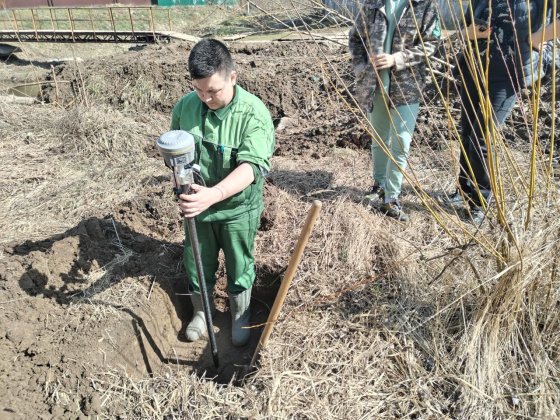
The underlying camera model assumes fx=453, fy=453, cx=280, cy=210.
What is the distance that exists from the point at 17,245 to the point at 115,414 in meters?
1.45

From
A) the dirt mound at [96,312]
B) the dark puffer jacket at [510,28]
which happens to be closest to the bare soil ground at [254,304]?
the dirt mound at [96,312]

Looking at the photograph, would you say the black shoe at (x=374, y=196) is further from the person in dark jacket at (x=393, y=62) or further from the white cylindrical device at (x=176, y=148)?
the white cylindrical device at (x=176, y=148)

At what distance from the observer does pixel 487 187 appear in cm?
332

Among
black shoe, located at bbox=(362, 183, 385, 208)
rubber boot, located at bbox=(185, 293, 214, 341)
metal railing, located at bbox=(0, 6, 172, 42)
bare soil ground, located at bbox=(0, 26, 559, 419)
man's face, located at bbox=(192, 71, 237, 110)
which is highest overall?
man's face, located at bbox=(192, 71, 237, 110)

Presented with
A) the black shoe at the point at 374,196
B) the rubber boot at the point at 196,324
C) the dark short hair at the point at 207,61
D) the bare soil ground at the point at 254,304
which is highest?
the dark short hair at the point at 207,61

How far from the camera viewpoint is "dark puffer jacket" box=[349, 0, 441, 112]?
298 centimetres

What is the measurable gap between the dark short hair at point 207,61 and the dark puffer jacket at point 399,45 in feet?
3.81

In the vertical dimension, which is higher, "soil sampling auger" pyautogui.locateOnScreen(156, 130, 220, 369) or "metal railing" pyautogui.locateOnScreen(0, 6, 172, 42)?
"soil sampling auger" pyautogui.locateOnScreen(156, 130, 220, 369)

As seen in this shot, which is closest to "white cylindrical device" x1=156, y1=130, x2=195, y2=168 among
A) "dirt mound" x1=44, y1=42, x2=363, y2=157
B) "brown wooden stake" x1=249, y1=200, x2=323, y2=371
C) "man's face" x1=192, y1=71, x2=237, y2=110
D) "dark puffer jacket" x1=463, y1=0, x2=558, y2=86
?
"man's face" x1=192, y1=71, x2=237, y2=110

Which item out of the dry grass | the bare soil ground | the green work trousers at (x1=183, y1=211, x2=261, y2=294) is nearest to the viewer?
the bare soil ground

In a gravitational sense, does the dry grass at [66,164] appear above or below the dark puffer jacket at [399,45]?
below

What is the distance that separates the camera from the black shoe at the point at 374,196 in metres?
3.57

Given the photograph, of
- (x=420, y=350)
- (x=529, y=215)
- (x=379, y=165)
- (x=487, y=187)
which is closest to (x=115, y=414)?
(x=420, y=350)

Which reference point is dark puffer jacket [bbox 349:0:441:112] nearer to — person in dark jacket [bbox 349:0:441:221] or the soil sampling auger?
person in dark jacket [bbox 349:0:441:221]
